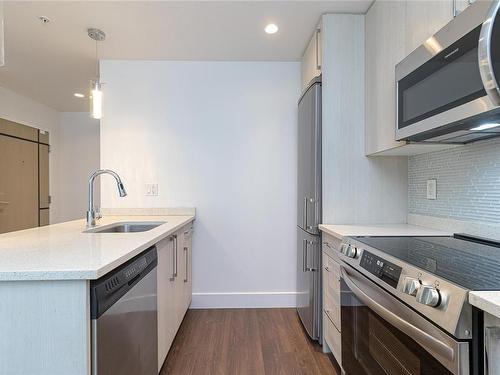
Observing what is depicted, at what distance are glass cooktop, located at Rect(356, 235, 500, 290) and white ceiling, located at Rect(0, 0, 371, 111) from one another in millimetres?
1613

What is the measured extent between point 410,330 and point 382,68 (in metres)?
1.53

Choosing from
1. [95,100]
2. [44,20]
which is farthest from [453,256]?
[44,20]

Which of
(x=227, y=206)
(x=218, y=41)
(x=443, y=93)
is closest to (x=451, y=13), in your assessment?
(x=443, y=93)

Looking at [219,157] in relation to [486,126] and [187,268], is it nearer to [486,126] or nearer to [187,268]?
[187,268]

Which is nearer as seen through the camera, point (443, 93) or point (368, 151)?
point (443, 93)

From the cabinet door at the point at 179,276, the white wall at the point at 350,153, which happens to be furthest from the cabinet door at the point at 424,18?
the cabinet door at the point at 179,276

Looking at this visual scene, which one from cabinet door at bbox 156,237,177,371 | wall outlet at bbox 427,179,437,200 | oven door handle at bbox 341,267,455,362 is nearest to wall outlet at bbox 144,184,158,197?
cabinet door at bbox 156,237,177,371

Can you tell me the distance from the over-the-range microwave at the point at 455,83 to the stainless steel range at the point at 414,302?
1.64 ft

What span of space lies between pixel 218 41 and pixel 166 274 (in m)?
1.91

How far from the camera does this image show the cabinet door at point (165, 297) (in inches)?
65.4

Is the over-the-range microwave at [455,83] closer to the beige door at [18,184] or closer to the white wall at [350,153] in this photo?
the white wall at [350,153]

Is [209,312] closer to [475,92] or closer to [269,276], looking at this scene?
[269,276]

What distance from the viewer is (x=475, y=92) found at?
1.02 m

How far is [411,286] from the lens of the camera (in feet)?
2.92
